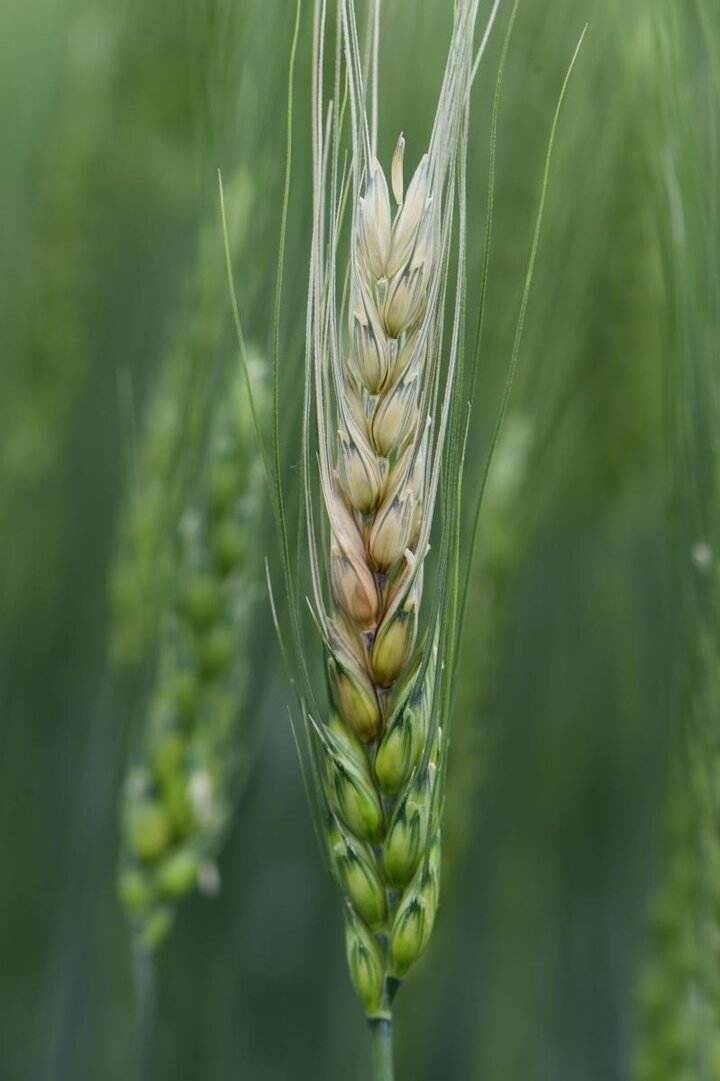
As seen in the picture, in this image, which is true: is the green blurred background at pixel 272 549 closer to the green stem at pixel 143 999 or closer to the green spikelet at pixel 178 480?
the green spikelet at pixel 178 480

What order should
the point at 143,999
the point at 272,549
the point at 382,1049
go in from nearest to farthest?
1. the point at 382,1049
2. the point at 143,999
3. the point at 272,549

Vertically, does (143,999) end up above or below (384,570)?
below

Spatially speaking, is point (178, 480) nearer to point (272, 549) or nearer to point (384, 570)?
point (272, 549)

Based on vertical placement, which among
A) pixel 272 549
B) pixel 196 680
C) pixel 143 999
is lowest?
pixel 143 999

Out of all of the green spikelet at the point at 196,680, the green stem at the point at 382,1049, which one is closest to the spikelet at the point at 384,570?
the green stem at the point at 382,1049

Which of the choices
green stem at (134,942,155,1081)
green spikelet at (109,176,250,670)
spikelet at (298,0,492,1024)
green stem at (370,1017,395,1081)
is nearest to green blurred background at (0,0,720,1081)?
green spikelet at (109,176,250,670)

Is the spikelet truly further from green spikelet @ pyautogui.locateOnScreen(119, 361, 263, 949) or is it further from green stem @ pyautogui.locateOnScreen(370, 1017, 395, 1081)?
green spikelet @ pyautogui.locateOnScreen(119, 361, 263, 949)

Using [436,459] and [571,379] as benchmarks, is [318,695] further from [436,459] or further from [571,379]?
[436,459]

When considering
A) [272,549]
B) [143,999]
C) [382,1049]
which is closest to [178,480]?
[272,549]
